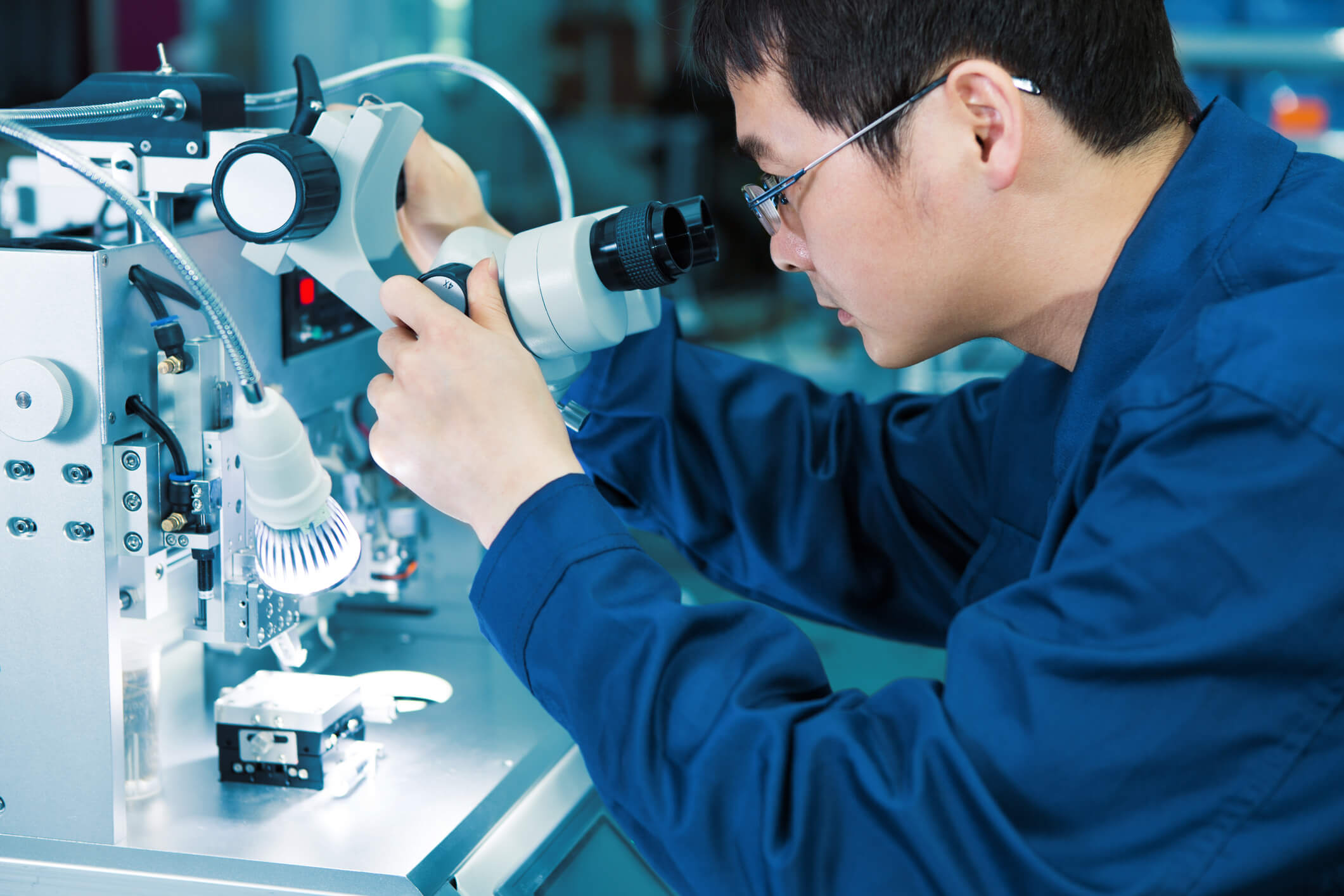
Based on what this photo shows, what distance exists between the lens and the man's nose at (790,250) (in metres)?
1.16

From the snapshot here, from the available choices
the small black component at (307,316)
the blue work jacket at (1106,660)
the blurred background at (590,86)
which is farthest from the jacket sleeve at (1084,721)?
the blurred background at (590,86)

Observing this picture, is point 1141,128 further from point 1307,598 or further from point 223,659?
point 223,659

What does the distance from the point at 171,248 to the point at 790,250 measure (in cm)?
56

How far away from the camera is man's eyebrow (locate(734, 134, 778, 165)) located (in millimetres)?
1088

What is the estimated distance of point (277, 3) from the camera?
499cm

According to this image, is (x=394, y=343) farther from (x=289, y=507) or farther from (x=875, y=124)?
(x=875, y=124)

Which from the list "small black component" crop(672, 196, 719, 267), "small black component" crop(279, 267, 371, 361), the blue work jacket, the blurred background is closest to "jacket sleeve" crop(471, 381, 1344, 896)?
the blue work jacket

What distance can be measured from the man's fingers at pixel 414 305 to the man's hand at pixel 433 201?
32 cm

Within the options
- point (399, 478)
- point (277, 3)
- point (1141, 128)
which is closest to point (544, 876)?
point (399, 478)

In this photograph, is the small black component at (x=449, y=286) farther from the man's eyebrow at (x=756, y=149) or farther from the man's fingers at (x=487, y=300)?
the man's eyebrow at (x=756, y=149)

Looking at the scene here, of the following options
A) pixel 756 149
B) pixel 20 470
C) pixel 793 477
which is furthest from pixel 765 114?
pixel 20 470

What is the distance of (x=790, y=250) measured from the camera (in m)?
1.18

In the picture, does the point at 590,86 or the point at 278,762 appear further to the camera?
the point at 590,86

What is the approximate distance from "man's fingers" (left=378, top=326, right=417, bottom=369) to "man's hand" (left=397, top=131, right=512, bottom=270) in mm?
305
